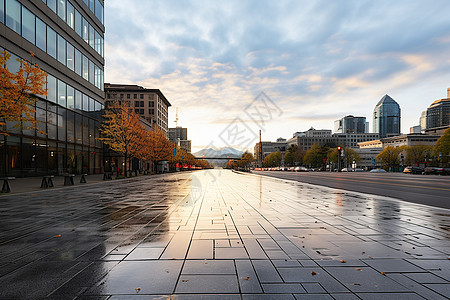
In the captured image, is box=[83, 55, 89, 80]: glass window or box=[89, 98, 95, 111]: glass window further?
box=[89, 98, 95, 111]: glass window

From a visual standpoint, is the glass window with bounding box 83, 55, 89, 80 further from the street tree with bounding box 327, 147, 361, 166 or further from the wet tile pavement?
the street tree with bounding box 327, 147, 361, 166

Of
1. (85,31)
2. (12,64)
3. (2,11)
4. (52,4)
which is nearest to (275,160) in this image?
(85,31)

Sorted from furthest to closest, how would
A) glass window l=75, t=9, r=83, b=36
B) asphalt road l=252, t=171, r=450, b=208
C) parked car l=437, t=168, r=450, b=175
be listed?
1. parked car l=437, t=168, r=450, b=175
2. glass window l=75, t=9, r=83, b=36
3. asphalt road l=252, t=171, r=450, b=208

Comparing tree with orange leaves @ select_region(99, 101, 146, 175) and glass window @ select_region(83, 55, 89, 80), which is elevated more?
glass window @ select_region(83, 55, 89, 80)

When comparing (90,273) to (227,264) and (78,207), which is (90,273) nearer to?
(227,264)

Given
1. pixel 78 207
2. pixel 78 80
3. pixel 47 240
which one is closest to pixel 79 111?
pixel 78 80

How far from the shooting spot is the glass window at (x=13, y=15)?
76.4ft

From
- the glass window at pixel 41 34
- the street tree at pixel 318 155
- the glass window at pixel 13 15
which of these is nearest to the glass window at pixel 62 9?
the glass window at pixel 41 34

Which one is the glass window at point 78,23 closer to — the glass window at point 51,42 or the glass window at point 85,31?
the glass window at point 85,31

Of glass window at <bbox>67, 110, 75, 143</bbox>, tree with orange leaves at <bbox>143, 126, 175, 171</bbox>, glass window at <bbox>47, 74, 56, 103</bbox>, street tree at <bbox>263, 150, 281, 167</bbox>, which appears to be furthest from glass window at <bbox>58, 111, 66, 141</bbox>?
street tree at <bbox>263, 150, 281, 167</bbox>

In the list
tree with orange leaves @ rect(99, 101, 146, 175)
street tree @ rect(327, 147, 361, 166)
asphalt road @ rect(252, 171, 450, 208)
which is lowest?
asphalt road @ rect(252, 171, 450, 208)

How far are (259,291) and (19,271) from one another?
147 inches

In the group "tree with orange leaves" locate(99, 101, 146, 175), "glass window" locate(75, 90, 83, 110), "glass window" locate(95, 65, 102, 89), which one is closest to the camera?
"tree with orange leaves" locate(99, 101, 146, 175)

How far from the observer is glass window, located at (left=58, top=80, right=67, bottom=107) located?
31.4m
